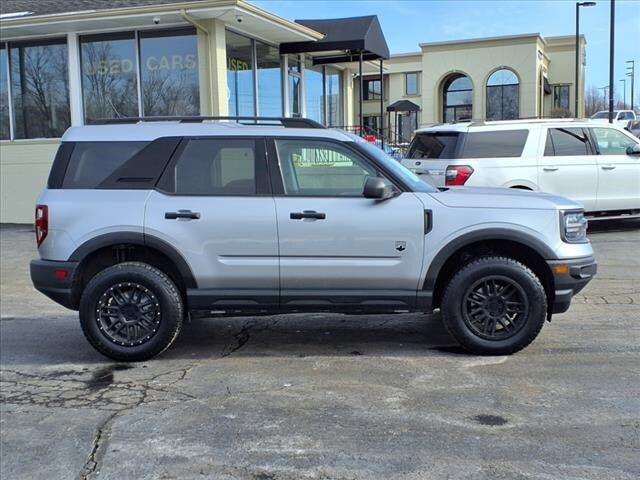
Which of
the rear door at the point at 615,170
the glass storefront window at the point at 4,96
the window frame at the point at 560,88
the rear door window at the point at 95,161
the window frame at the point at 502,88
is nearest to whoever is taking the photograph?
the rear door window at the point at 95,161

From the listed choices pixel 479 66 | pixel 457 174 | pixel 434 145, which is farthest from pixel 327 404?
pixel 479 66

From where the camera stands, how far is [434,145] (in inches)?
433

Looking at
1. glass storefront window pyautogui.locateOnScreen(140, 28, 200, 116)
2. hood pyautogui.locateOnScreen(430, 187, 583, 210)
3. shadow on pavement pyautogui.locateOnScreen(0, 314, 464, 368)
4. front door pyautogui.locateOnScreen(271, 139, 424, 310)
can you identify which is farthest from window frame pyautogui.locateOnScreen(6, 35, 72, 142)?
hood pyautogui.locateOnScreen(430, 187, 583, 210)

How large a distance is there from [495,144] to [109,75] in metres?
8.24

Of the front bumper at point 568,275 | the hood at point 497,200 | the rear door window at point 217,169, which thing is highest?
the rear door window at point 217,169

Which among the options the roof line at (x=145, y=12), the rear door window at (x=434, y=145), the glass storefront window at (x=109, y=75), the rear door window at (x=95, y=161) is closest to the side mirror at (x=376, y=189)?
the rear door window at (x=95, y=161)

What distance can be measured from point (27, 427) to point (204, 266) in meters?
1.79

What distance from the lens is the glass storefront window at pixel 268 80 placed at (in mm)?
15211

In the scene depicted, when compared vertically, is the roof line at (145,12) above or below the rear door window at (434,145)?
above

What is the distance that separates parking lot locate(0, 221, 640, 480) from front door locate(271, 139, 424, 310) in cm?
58

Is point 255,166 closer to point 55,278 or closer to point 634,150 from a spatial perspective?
point 55,278

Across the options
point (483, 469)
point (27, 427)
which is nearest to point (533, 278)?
point (483, 469)

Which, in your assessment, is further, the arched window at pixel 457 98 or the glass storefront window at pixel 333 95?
the arched window at pixel 457 98

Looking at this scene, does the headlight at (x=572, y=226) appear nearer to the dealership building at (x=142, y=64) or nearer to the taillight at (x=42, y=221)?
the taillight at (x=42, y=221)
